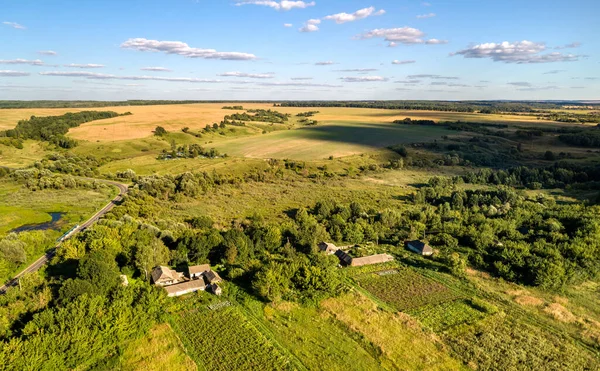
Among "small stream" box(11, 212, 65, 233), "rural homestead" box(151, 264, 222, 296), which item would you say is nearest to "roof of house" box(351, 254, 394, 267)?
"rural homestead" box(151, 264, 222, 296)

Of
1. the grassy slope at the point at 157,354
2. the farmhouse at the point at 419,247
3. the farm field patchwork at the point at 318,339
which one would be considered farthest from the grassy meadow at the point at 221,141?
the grassy slope at the point at 157,354

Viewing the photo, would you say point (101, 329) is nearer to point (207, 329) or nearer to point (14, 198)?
point (207, 329)

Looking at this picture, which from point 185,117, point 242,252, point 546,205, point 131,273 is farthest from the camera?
point 185,117

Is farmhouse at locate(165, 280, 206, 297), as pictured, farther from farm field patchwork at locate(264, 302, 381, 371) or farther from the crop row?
farm field patchwork at locate(264, 302, 381, 371)

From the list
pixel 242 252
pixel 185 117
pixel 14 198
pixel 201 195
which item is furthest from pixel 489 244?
pixel 185 117

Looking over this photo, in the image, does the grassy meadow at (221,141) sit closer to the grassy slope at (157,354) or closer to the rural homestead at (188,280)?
the rural homestead at (188,280)

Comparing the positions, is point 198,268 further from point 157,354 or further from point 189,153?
point 189,153

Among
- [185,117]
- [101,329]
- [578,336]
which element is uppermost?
[185,117]
